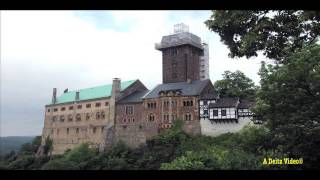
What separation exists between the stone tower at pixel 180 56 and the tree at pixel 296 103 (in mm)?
43785

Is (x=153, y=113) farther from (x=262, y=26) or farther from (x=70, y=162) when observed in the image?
(x=262, y=26)

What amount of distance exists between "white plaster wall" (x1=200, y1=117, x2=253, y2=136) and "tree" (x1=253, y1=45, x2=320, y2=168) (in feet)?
106

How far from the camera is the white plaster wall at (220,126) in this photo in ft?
149

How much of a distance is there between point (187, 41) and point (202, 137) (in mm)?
18401

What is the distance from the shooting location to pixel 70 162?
5078 centimetres

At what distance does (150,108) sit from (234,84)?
42.1 ft

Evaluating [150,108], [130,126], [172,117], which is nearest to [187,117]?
[172,117]

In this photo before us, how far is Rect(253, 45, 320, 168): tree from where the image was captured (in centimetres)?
1168

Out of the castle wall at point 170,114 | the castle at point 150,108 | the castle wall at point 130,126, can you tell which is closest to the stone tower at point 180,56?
the castle at point 150,108

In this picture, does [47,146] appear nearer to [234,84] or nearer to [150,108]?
[150,108]

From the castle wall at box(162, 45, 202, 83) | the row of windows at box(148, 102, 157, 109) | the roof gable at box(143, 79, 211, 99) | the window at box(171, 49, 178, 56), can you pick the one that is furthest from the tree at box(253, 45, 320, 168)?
the window at box(171, 49, 178, 56)

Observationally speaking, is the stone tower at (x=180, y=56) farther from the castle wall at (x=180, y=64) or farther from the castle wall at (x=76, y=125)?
the castle wall at (x=76, y=125)

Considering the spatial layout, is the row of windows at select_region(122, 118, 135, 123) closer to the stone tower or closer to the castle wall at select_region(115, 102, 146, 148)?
the castle wall at select_region(115, 102, 146, 148)
